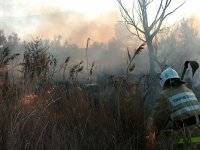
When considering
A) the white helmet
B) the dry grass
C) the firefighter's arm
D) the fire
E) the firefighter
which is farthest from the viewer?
the white helmet

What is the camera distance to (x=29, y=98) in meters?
4.42

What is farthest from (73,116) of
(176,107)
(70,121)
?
(176,107)

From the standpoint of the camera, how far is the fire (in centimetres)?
433

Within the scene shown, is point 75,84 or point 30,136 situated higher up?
point 75,84

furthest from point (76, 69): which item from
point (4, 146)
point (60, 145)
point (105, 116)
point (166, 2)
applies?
point (166, 2)

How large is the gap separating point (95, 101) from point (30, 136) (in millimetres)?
1135

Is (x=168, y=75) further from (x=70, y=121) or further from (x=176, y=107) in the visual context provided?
(x=70, y=121)

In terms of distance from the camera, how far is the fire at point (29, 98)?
171 inches

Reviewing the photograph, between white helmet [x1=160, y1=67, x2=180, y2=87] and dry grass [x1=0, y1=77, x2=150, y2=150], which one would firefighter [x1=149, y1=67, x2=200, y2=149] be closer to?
white helmet [x1=160, y1=67, x2=180, y2=87]

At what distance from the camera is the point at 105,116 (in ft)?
15.3

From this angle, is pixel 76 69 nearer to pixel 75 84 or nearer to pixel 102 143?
pixel 75 84

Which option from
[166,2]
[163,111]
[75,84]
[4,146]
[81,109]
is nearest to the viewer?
[4,146]

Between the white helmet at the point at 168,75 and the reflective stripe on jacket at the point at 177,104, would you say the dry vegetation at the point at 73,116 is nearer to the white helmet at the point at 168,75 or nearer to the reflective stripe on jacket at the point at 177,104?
the reflective stripe on jacket at the point at 177,104

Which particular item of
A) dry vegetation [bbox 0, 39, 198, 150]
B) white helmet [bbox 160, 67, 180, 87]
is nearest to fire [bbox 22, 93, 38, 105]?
dry vegetation [bbox 0, 39, 198, 150]
